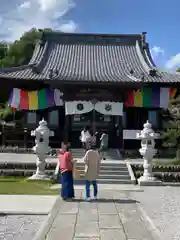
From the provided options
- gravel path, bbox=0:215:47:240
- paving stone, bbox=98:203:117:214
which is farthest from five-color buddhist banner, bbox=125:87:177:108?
gravel path, bbox=0:215:47:240

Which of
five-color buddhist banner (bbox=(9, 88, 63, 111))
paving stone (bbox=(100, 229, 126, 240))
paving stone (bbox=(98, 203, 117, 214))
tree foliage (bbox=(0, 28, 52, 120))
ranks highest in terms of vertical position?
tree foliage (bbox=(0, 28, 52, 120))

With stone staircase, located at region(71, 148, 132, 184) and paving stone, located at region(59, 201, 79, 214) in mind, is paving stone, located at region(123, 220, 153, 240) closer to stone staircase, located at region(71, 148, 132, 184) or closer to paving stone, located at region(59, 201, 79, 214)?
paving stone, located at region(59, 201, 79, 214)

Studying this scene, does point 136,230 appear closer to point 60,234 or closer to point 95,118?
point 60,234

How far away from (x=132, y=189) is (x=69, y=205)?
541 cm

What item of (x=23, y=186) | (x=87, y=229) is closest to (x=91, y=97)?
(x=23, y=186)

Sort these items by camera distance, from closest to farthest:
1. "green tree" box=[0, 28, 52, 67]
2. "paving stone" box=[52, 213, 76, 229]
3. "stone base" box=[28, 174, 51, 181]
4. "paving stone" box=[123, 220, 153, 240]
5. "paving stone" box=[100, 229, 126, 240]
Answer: "paving stone" box=[100, 229, 126, 240]
"paving stone" box=[123, 220, 153, 240]
"paving stone" box=[52, 213, 76, 229]
"stone base" box=[28, 174, 51, 181]
"green tree" box=[0, 28, 52, 67]

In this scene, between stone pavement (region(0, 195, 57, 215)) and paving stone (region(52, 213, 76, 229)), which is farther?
stone pavement (region(0, 195, 57, 215))

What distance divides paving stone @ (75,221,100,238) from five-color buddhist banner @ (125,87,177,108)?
64.6 feet

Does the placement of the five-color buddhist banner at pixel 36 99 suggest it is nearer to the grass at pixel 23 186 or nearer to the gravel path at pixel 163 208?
the grass at pixel 23 186

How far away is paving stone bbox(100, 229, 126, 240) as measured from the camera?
7.14 metres

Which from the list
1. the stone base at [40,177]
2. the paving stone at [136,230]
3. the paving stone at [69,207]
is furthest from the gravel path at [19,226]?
the stone base at [40,177]

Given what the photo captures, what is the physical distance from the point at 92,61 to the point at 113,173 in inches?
559

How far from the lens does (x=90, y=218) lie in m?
8.81

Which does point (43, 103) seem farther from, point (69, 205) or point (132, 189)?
point (69, 205)
